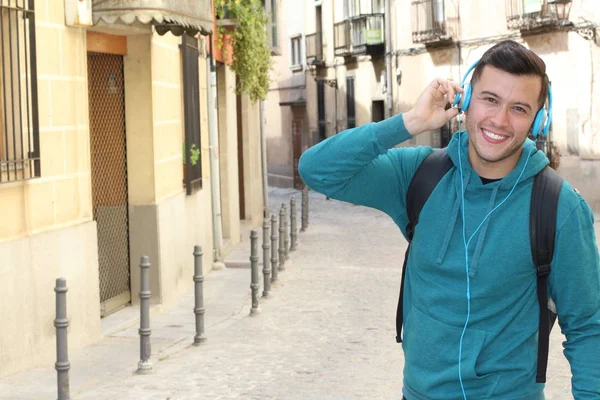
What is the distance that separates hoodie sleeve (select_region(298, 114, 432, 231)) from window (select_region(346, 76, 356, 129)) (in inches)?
1332

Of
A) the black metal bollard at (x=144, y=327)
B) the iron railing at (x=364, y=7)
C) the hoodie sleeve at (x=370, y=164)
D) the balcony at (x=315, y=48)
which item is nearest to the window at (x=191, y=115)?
the black metal bollard at (x=144, y=327)

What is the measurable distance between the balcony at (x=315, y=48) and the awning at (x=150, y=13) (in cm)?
2790

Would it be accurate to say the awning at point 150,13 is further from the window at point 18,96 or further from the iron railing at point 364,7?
the iron railing at point 364,7

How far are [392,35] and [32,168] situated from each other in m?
25.6

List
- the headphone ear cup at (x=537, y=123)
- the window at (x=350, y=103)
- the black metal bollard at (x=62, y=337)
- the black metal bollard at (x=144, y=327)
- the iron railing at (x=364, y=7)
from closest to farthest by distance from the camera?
the headphone ear cup at (x=537, y=123), the black metal bollard at (x=62, y=337), the black metal bollard at (x=144, y=327), the iron railing at (x=364, y=7), the window at (x=350, y=103)

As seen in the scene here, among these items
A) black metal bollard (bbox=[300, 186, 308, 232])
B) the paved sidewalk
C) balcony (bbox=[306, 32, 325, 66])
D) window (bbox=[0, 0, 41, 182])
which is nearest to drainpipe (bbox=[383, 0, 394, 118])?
balcony (bbox=[306, 32, 325, 66])

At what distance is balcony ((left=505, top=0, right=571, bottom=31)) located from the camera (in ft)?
78.9

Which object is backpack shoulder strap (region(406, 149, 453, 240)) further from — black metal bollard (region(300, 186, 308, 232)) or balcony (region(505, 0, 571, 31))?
balcony (region(505, 0, 571, 31))

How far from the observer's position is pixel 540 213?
301cm

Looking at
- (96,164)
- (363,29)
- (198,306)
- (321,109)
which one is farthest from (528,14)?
(198,306)

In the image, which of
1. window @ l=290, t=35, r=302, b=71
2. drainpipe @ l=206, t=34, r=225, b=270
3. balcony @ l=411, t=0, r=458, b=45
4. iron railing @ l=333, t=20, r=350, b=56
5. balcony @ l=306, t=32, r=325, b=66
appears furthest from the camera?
window @ l=290, t=35, r=302, b=71

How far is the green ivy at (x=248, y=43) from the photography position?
59.7ft

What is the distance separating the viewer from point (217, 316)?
11.7 metres

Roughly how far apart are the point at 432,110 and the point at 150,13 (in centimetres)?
764
